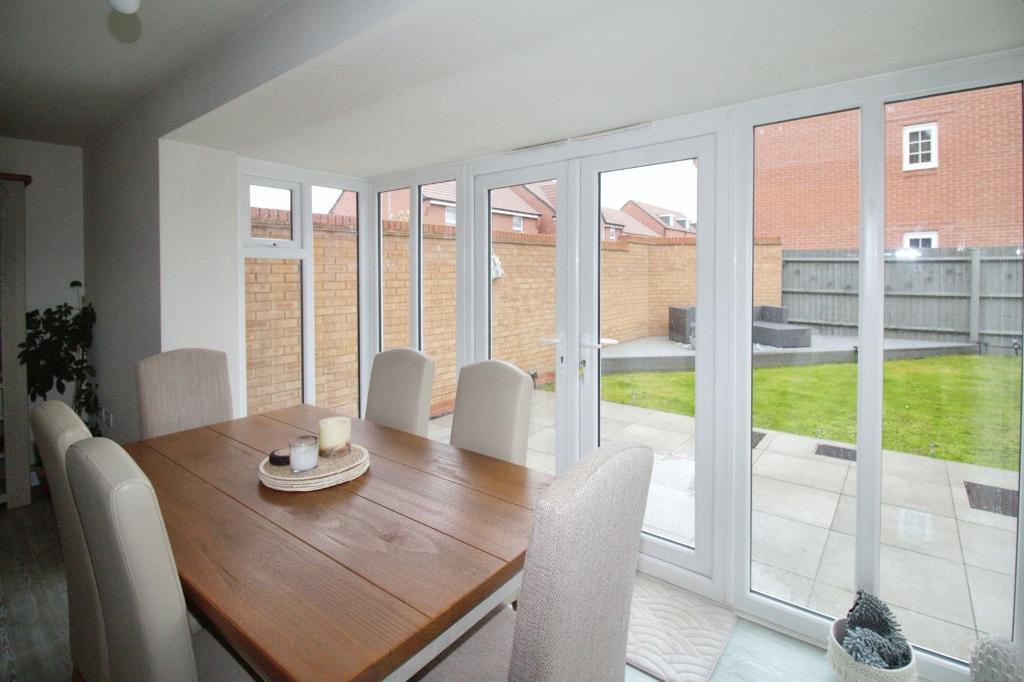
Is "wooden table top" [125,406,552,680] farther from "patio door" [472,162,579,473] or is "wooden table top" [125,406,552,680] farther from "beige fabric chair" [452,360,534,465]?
"patio door" [472,162,579,473]

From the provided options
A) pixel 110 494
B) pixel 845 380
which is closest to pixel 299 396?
pixel 110 494

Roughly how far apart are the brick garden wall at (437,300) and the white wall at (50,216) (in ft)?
5.30

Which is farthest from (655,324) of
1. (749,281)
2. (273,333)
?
(273,333)

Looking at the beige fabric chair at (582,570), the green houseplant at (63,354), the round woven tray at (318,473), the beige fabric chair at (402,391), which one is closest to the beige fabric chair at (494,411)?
the beige fabric chair at (402,391)

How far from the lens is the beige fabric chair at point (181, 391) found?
246cm

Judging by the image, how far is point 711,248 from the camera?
2.38m

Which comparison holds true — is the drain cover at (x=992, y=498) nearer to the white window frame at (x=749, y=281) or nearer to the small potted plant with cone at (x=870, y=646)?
the white window frame at (x=749, y=281)

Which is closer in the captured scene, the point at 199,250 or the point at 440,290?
the point at 199,250

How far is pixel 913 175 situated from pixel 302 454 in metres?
2.41

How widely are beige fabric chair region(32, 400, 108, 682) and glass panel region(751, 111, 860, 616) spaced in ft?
7.75

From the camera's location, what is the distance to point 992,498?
1.86m

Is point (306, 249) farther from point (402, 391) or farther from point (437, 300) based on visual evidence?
point (402, 391)

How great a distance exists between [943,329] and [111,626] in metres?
2.67

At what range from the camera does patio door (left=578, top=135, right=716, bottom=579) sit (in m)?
2.43
